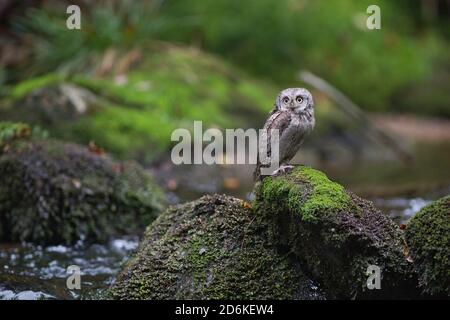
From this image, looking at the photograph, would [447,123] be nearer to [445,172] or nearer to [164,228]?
[445,172]

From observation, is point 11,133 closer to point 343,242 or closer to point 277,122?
point 277,122

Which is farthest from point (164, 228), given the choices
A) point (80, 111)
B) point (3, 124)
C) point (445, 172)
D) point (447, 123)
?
point (447, 123)

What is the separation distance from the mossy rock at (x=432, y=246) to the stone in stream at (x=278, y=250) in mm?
76

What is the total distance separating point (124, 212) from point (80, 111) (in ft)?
8.07

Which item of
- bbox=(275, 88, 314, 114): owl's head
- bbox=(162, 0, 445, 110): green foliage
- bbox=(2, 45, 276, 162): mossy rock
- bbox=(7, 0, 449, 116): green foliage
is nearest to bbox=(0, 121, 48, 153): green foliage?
bbox=(2, 45, 276, 162): mossy rock

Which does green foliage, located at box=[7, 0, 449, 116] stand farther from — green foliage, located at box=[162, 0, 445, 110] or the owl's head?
the owl's head

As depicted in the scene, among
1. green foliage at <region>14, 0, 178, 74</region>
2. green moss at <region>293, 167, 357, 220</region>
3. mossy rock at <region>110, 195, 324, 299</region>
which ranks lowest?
mossy rock at <region>110, 195, 324, 299</region>

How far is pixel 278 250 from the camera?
15.0 ft

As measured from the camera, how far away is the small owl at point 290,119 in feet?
16.0

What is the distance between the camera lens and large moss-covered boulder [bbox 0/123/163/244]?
6.44 m

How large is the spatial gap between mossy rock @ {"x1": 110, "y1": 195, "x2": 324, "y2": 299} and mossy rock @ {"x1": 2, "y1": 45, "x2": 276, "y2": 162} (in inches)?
159

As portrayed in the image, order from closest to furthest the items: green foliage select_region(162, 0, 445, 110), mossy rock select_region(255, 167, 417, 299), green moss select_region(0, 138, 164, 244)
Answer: mossy rock select_region(255, 167, 417, 299), green moss select_region(0, 138, 164, 244), green foliage select_region(162, 0, 445, 110)
